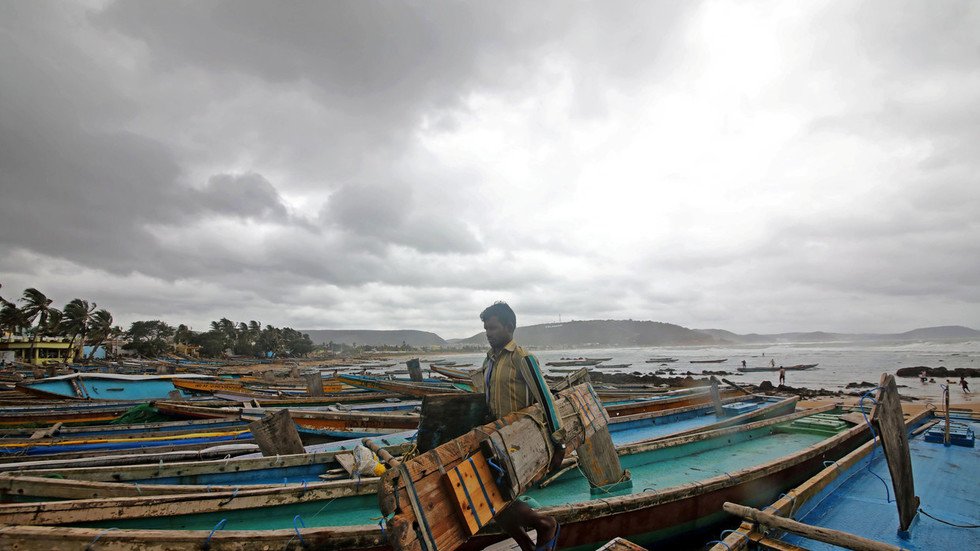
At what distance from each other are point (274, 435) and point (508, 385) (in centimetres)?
430

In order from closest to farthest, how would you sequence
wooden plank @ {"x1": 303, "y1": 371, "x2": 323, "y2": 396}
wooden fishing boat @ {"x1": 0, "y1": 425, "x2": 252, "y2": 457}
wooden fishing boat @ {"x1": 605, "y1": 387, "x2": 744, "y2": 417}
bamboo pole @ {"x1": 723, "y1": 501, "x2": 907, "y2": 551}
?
bamboo pole @ {"x1": 723, "y1": 501, "x2": 907, "y2": 551} < wooden fishing boat @ {"x1": 0, "y1": 425, "x2": 252, "y2": 457} < wooden fishing boat @ {"x1": 605, "y1": 387, "x2": 744, "y2": 417} < wooden plank @ {"x1": 303, "y1": 371, "x2": 323, "y2": 396}

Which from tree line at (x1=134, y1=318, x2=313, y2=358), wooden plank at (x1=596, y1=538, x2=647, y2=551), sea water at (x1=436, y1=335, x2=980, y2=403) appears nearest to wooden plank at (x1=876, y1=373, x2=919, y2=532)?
wooden plank at (x1=596, y1=538, x2=647, y2=551)

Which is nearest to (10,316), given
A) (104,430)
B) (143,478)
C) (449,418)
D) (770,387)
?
(104,430)

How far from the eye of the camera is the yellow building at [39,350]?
2079 inches

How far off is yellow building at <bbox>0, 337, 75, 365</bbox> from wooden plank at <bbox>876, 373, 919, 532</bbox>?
246 ft

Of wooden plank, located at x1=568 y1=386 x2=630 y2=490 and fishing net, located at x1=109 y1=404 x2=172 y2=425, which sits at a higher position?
wooden plank, located at x1=568 y1=386 x2=630 y2=490

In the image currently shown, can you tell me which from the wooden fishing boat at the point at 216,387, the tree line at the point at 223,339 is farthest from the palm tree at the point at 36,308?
the wooden fishing boat at the point at 216,387

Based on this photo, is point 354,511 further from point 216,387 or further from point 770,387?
point 770,387

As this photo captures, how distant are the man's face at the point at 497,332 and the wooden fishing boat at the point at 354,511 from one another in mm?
1717

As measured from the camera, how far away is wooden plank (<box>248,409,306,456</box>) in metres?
5.70

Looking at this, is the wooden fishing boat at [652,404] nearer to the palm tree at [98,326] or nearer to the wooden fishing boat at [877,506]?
the wooden fishing boat at [877,506]

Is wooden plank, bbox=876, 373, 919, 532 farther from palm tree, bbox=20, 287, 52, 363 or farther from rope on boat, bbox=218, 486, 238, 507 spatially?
palm tree, bbox=20, 287, 52, 363

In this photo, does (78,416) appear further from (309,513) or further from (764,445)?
(764,445)

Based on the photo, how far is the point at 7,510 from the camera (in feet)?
10.3
